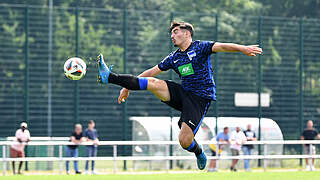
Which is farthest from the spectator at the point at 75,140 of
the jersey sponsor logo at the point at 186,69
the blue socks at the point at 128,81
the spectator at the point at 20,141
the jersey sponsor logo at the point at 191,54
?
the blue socks at the point at 128,81

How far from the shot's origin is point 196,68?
11.0 meters

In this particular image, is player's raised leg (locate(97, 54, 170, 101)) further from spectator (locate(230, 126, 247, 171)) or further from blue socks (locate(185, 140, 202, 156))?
spectator (locate(230, 126, 247, 171))

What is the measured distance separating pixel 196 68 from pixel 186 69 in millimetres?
157

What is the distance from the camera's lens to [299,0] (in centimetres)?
3912

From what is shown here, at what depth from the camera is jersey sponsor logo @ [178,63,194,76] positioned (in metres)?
11.0

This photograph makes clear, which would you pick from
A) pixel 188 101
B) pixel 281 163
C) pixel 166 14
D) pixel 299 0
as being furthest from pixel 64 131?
pixel 299 0

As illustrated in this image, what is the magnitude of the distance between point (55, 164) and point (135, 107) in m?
3.23

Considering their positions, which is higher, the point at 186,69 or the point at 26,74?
the point at 26,74

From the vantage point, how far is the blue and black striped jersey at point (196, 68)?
35.9 ft

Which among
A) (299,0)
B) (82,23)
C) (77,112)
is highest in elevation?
(299,0)

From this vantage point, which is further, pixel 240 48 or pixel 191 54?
pixel 191 54

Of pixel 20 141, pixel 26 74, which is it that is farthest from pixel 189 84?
pixel 26 74

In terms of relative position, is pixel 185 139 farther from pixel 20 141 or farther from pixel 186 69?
pixel 20 141

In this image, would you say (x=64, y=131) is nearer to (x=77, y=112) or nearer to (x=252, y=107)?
(x=77, y=112)
